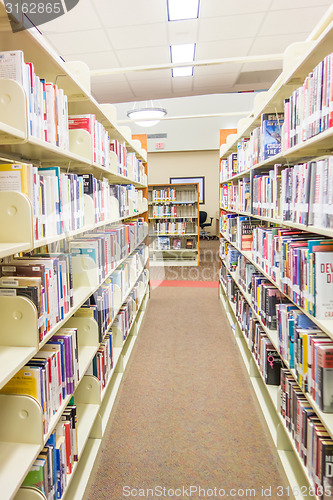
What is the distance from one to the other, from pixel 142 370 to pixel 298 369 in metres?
1.69

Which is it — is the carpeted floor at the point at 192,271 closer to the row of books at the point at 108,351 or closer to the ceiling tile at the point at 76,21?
the row of books at the point at 108,351

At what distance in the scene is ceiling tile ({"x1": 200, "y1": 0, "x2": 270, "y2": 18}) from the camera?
3590 mm

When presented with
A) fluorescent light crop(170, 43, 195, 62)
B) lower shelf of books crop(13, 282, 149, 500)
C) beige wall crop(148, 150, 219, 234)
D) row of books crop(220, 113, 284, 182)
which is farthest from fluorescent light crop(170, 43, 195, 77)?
beige wall crop(148, 150, 219, 234)

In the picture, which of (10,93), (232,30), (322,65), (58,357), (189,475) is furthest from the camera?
(232,30)

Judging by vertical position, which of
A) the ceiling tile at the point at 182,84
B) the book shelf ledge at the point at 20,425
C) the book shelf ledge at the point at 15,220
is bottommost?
the book shelf ledge at the point at 20,425

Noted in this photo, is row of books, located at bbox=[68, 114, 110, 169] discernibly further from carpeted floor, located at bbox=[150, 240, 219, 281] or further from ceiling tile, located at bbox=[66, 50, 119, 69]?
carpeted floor, located at bbox=[150, 240, 219, 281]

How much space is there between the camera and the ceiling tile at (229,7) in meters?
3.59

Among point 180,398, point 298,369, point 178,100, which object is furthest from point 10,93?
point 178,100

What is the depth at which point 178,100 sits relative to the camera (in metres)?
10.1

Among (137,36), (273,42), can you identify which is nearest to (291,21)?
(273,42)

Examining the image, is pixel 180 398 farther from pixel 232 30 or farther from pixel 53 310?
pixel 232 30

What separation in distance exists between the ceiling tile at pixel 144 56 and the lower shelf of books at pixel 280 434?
13.2ft

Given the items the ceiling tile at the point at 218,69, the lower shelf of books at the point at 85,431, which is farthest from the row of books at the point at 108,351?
the ceiling tile at the point at 218,69

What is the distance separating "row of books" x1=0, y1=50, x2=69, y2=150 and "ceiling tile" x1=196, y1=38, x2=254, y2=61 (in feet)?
12.3
